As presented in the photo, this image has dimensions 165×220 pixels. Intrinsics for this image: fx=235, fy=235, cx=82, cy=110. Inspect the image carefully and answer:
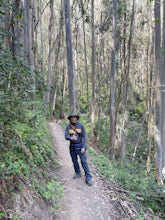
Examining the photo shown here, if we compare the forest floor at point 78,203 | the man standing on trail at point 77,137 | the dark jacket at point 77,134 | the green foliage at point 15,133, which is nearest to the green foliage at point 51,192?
the green foliage at point 15,133

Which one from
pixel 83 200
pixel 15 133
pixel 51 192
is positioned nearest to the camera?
pixel 15 133

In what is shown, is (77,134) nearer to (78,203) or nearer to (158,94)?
(78,203)

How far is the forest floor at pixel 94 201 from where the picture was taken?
4.65 m

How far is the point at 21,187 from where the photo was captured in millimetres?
4027

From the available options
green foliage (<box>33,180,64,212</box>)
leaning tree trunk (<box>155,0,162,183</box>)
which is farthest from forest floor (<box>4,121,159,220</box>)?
leaning tree trunk (<box>155,0,162,183</box>)

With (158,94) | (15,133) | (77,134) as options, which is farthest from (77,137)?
(158,94)

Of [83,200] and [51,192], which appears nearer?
[51,192]

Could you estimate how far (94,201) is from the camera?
515 cm

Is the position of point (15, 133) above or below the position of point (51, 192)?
above

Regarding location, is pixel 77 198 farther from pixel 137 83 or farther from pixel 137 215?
pixel 137 83

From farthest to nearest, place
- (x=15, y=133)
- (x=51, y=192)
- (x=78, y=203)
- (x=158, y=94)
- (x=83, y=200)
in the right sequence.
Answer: (x=158, y=94), (x=83, y=200), (x=78, y=203), (x=51, y=192), (x=15, y=133)

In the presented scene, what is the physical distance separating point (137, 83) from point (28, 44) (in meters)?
18.9

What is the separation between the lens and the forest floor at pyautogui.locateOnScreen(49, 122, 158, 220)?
465 cm

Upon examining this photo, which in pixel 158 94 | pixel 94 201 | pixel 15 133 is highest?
pixel 158 94
